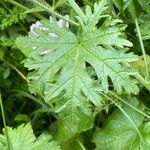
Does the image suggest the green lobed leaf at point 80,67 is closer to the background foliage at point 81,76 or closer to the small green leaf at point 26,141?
the background foliage at point 81,76

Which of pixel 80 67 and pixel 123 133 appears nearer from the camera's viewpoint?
pixel 80 67

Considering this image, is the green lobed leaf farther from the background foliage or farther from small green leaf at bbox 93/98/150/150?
small green leaf at bbox 93/98/150/150

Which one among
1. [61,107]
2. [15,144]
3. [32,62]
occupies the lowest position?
[15,144]

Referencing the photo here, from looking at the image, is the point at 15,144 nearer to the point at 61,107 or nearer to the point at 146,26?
the point at 61,107

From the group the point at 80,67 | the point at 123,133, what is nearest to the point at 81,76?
the point at 80,67

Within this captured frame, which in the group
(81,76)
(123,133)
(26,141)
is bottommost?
(123,133)

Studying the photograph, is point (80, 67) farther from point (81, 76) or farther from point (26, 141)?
point (26, 141)

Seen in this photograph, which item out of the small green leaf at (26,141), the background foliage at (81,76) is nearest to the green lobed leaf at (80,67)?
the background foliage at (81,76)

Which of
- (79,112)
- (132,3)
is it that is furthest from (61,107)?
(132,3)

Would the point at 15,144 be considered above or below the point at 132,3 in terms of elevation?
below
